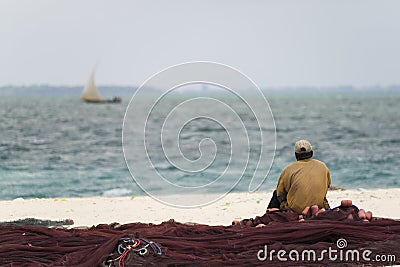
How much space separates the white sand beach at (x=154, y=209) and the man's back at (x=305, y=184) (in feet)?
5.31

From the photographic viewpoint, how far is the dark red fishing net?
→ 15.1ft

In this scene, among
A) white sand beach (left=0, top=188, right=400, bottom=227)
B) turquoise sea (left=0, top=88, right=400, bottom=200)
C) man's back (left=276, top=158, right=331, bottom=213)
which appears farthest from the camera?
turquoise sea (left=0, top=88, right=400, bottom=200)

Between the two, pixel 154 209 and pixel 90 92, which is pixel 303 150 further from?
pixel 90 92

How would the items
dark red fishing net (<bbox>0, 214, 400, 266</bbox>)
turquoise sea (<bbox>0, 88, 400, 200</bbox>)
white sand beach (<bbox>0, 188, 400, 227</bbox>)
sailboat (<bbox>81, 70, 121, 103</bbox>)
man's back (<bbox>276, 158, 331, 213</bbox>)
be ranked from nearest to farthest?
dark red fishing net (<bbox>0, 214, 400, 266</bbox>) → man's back (<bbox>276, 158, 331, 213</bbox>) → white sand beach (<bbox>0, 188, 400, 227</bbox>) → turquoise sea (<bbox>0, 88, 400, 200</bbox>) → sailboat (<bbox>81, 70, 121, 103</bbox>)

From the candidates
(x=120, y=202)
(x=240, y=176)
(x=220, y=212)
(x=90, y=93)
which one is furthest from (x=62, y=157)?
(x=90, y=93)

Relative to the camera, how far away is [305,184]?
5535 millimetres

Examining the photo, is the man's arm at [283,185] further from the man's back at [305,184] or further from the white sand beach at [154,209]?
the white sand beach at [154,209]

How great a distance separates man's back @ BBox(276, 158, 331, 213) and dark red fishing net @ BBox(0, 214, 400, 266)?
0.82 feet

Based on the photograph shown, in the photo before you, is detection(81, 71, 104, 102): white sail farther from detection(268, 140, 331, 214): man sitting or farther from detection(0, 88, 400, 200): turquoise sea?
detection(268, 140, 331, 214): man sitting

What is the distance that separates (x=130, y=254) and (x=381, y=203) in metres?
4.80

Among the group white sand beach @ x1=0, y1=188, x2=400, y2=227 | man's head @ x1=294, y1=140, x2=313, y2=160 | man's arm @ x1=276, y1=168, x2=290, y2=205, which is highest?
man's head @ x1=294, y1=140, x2=313, y2=160

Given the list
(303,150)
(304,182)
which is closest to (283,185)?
(304,182)

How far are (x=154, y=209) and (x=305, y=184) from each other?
3435 mm

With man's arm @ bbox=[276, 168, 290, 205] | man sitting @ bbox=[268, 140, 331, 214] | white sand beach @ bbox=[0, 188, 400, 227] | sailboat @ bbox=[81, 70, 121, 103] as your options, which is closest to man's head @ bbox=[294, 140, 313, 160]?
man sitting @ bbox=[268, 140, 331, 214]
